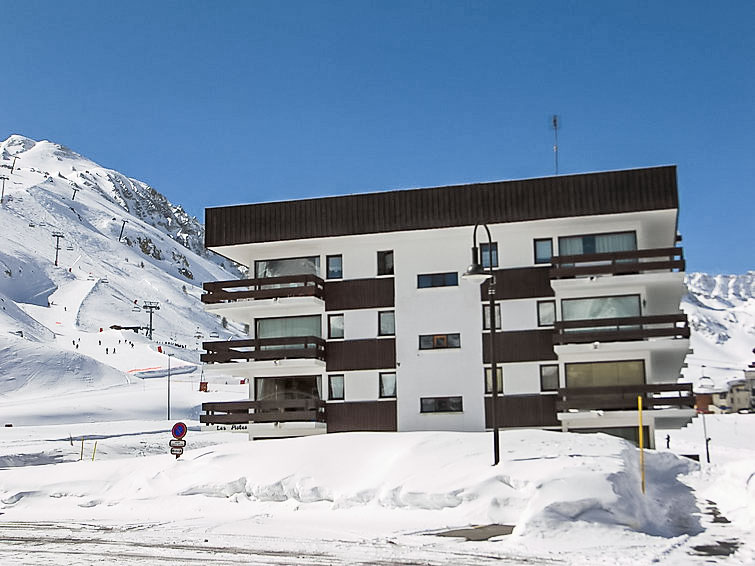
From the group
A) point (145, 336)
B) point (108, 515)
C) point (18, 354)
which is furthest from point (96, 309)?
point (108, 515)

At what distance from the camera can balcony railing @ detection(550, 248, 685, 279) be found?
115ft

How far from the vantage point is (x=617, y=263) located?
35.5 meters

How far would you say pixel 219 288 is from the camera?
4062cm

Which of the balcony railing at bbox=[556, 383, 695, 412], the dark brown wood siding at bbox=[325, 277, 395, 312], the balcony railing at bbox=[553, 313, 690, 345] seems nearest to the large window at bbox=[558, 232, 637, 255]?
the balcony railing at bbox=[553, 313, 690, 345]

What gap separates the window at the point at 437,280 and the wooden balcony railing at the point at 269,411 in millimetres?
6790

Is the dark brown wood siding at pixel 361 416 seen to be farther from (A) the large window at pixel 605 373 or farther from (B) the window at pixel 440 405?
(A) the large window at pixel 605 373

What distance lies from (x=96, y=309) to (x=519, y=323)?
550ft

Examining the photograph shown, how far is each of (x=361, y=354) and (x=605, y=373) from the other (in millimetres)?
10347

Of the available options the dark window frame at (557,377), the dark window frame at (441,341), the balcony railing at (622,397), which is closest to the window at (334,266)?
the dark window frame at (441,341)

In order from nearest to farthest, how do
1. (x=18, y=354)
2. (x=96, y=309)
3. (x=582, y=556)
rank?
(x=582, y=556)
(x=18, y=354)
(x=96, y=309)

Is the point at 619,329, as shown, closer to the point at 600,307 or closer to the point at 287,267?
the point at 600,307

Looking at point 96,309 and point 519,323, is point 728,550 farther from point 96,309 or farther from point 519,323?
point 96,309

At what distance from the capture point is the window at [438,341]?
125ft

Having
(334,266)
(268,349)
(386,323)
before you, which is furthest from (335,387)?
(334,266)
